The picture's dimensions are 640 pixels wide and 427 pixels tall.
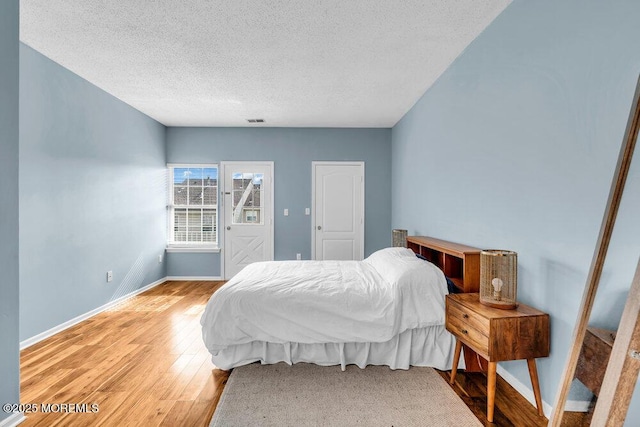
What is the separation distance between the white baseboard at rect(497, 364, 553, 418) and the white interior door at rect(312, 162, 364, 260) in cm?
316

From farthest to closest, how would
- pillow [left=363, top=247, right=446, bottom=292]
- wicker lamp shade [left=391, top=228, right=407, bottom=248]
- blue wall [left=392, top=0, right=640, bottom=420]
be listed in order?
wicker lamp shade [left=391, top=228, right=407, bottom=248], pillow [left=363, top=247, right=446, bottom=292], blue wall [left=392, top=0, right=640, bottom=420]

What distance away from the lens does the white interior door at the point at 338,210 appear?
5.27m

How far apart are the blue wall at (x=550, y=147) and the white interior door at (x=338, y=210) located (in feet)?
8.12

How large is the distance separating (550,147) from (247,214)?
14.4 feet

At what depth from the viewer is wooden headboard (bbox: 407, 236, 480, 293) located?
229 centimetres

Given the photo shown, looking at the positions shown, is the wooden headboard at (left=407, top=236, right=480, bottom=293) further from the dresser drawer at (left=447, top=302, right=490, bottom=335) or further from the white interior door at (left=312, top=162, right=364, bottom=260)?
the white interior door at (left=312, top=162, right=364, bottom=260)

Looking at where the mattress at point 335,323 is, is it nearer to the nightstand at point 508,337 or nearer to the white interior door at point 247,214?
the nightstand at point 508,337

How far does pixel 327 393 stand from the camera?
2.02m

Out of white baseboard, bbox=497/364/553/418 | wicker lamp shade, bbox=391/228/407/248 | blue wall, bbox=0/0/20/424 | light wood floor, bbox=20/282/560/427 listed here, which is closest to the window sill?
light wood floor, bbox=20/282/560/427

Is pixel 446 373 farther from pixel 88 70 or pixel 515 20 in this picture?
pixel 88 70

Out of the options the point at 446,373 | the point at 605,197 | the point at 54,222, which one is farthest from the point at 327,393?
the point at 54,222

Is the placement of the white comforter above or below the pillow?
below

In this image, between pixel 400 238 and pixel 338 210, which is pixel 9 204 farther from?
pixel 338 210

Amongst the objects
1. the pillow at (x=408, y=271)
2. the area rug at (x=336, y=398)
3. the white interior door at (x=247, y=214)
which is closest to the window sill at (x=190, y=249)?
the white interior door at (x=247, y=214)
